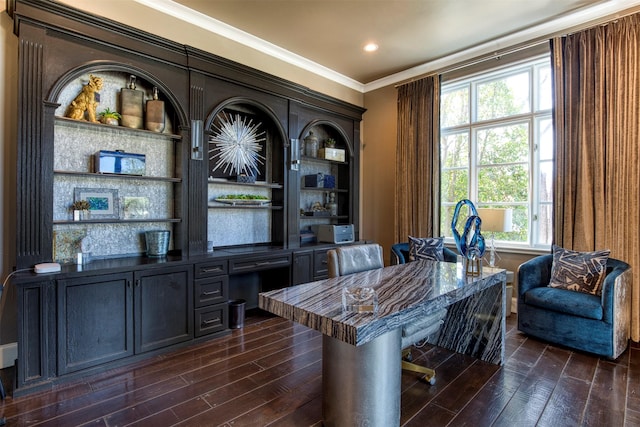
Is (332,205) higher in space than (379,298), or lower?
higher

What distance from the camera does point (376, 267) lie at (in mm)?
2680

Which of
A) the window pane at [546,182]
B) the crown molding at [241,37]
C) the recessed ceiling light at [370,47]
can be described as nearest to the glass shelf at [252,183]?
the crown molding at [241,37]

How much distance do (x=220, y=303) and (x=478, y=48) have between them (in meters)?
4.26

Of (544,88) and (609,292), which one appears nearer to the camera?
(609,292)

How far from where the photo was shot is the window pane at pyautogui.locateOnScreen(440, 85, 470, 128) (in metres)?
4.51

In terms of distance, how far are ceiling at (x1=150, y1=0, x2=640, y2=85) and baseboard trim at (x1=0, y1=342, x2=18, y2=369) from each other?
315cm

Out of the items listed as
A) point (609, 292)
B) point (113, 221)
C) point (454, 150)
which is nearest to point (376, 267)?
point (609, 292)

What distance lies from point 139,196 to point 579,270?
420 cm

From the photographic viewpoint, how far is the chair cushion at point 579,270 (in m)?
3.01

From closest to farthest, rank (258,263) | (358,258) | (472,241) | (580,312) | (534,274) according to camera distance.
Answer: (472,241)
(358,258)
(580,312)
(534,274)
(258,263)

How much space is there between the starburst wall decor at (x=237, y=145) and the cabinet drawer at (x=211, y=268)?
1.12 m

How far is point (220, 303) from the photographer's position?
3.28 meters

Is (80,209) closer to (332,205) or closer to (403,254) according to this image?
(332,205)

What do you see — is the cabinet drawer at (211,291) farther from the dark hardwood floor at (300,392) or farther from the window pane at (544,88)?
the window pane at (544,88)
